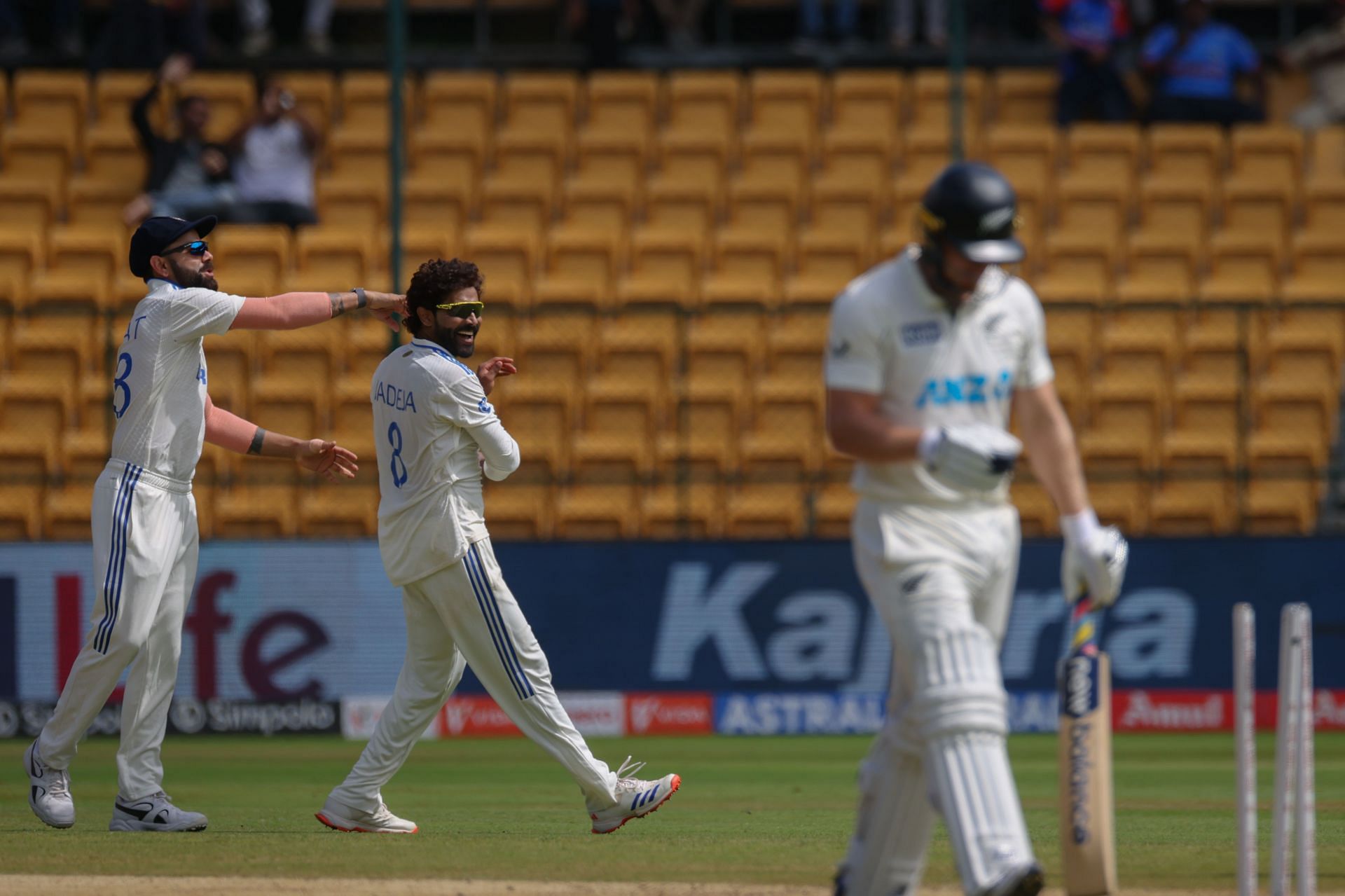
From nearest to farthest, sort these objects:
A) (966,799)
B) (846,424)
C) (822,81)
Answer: (966,799)
(846,424)
(822,81)

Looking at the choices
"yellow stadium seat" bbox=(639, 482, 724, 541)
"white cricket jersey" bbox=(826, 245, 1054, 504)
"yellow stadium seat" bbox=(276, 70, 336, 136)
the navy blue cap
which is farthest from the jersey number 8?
"yellow stadium seat" bbox=(276, 70, 336, 136)

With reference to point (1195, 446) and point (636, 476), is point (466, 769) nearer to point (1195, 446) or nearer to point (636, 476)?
point (636, 476)

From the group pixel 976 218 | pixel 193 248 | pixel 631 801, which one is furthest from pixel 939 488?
pixel 193 248

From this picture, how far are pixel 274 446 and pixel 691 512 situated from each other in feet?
20.7

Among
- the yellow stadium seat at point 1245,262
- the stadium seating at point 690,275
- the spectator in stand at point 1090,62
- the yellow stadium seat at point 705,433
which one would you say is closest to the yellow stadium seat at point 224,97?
the stadium seating at point 690,275

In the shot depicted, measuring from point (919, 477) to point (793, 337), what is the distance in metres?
9.50

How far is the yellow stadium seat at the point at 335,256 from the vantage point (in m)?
15.4

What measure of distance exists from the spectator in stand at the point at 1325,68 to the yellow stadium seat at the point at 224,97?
1013 centimetres

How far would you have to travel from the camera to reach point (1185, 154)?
16.7 metres

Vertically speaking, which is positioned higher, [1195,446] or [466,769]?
[1195,446]

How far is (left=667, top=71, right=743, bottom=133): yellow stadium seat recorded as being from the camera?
1723cm

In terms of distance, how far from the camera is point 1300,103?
60.4 ft

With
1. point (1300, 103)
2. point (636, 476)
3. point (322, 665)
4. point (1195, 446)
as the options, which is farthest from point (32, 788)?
point (1300, 103)

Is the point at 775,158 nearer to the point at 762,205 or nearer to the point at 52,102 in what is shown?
the point at 762,205
